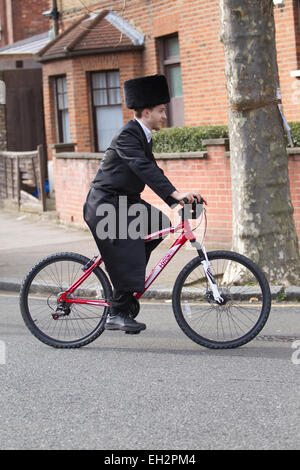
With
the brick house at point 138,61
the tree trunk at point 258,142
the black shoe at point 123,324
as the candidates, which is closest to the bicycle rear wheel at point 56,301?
the black shoe at point 123,324

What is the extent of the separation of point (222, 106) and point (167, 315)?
8.92 meters

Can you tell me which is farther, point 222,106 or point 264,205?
point 222,106

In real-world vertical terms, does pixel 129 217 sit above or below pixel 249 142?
below

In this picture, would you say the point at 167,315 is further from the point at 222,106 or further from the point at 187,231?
the point at 222,106

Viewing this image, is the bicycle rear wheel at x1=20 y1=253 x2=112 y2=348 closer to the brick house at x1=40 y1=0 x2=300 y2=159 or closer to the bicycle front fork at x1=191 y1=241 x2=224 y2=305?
the bicycle front fork at x1=191 y1=241 x2=224 y2=305

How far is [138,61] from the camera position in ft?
62.4

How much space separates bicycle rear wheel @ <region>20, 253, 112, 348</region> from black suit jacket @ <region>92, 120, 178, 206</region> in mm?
636

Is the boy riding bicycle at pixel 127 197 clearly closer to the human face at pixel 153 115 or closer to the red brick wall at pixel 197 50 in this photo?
the human face at pixel 153 115

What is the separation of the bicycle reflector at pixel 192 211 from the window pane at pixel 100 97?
13813 mm

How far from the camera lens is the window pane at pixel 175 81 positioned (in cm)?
1814

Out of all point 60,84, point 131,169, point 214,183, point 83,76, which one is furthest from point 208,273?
point 60,84

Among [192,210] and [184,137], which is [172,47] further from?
[192,210]
